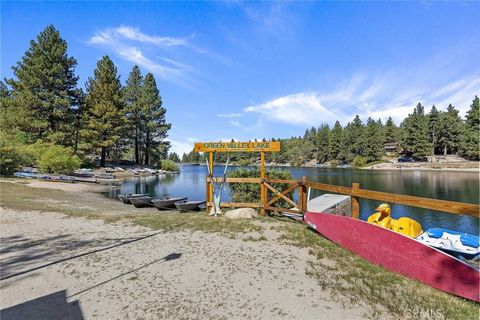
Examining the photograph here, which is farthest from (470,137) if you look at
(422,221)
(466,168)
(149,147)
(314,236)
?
(314,236)

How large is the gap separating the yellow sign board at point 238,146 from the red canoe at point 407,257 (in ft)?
15.1

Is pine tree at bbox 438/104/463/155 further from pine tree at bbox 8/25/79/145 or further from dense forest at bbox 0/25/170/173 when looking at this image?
pine tree at bbox 8/25/79/145

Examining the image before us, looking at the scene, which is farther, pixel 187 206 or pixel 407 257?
pixel 187 206

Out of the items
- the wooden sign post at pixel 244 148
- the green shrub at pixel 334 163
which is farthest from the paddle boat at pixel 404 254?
the green shrub at pixel 334 163

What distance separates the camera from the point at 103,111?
45688 mm

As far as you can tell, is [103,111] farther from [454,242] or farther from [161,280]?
[454,242]

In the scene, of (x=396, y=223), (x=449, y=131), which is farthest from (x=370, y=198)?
(x=449, y=131)

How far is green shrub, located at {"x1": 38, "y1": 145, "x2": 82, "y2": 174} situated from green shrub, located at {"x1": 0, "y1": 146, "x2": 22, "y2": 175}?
256 centimetres

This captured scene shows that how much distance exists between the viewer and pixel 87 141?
151 feet

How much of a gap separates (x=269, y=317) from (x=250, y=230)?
449 cm

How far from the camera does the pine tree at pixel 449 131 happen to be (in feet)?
272

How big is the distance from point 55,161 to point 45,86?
13.7 metres

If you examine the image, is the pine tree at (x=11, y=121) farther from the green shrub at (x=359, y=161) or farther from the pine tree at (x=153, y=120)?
the green shrub at (x=359, y=161)

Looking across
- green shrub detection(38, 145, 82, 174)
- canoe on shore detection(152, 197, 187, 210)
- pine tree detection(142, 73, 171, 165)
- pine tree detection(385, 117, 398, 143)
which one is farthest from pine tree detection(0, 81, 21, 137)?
pine tree detection(385, 117, 398, 143)
